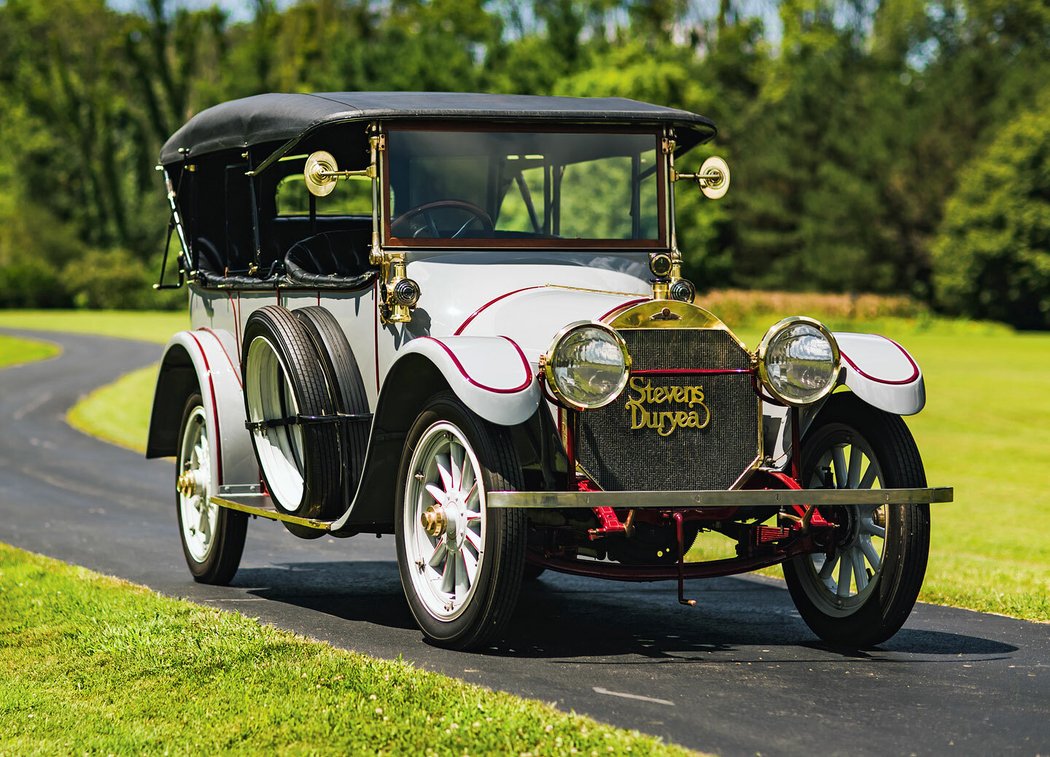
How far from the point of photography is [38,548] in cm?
1109

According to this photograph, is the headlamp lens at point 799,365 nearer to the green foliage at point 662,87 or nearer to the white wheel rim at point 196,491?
the white wheel rim at point 196,491

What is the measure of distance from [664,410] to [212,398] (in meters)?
3.23

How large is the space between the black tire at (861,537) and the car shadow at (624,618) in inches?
6.4

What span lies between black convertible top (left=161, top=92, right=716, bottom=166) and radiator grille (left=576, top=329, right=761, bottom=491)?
5.61 feet

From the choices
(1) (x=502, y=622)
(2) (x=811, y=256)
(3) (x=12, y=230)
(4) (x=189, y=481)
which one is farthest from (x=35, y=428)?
(3) (x=12, y=230)

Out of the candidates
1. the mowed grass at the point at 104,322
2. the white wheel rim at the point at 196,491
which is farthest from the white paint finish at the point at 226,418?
the mowed grass at the point at 104,322

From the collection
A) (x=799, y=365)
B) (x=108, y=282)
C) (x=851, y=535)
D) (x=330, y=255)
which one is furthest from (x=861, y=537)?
(x=108, y=282)

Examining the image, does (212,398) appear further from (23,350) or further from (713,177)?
(23,350)

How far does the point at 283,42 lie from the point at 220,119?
7310 centimetres

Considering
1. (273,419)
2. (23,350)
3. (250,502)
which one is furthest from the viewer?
(23,350)

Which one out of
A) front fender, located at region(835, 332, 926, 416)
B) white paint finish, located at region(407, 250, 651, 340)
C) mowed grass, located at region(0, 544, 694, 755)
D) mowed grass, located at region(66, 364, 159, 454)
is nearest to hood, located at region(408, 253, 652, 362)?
white paint finish, located at region(407, 250, 651, 340)

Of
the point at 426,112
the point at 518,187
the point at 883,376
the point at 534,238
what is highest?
the point at 426,112

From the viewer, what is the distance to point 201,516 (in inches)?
373

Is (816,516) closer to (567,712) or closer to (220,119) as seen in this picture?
(567,712)
